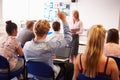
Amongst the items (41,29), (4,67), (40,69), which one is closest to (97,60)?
(40,69)

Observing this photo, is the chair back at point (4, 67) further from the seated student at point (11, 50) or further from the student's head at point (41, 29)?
the student's head at point (41, 29)

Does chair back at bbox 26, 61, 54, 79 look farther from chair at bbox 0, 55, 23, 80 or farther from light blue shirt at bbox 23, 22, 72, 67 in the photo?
chair at bbox 0, 55, 23, 80

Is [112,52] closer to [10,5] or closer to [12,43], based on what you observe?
[12,43]

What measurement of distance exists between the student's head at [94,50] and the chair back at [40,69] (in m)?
0.66

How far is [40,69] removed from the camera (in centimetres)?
273

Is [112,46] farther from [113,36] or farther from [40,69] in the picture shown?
[40,69]

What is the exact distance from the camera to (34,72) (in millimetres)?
2824

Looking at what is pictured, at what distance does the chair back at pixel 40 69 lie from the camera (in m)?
2.69

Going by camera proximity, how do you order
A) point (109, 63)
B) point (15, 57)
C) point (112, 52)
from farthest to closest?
point (15, 57)
point (112, 52)
point (109, 63)

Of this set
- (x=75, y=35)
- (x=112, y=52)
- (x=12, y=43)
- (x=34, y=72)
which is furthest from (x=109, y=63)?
(x=75, y=35)

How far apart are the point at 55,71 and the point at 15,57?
701 mm

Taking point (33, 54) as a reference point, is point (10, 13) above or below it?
above

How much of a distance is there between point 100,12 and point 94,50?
4466 millimetres

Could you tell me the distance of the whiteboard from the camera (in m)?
6.29
